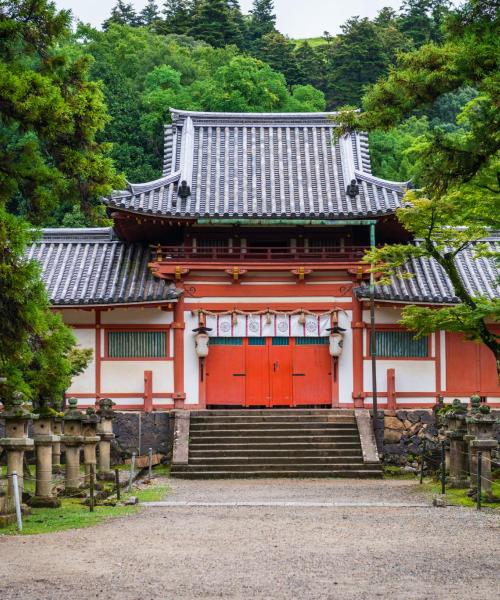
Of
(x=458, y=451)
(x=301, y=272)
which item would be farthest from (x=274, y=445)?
(x=458, y=451)

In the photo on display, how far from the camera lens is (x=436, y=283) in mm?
31703

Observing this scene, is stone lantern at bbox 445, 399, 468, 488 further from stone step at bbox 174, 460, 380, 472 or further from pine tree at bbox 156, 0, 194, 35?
pine tree at bbox 156, 0, 194, 35

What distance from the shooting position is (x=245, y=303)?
31156 mm

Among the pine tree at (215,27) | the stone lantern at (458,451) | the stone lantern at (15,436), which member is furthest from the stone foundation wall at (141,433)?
the pine tree at (215,27)

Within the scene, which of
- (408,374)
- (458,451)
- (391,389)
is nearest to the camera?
(458,451)

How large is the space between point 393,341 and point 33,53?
16400mm

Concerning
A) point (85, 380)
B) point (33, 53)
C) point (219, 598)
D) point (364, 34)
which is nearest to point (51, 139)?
point (33, 53)

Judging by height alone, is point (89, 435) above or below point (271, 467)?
above

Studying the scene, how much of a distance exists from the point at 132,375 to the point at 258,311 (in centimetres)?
396

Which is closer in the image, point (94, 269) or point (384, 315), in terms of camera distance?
point (384, 315)

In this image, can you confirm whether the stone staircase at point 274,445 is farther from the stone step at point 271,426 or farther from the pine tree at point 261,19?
the pine tree at point 261,19

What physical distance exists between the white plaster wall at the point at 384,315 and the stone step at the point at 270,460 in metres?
4.92

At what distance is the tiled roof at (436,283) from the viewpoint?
99.7 ft

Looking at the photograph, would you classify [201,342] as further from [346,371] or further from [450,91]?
[450,91]
